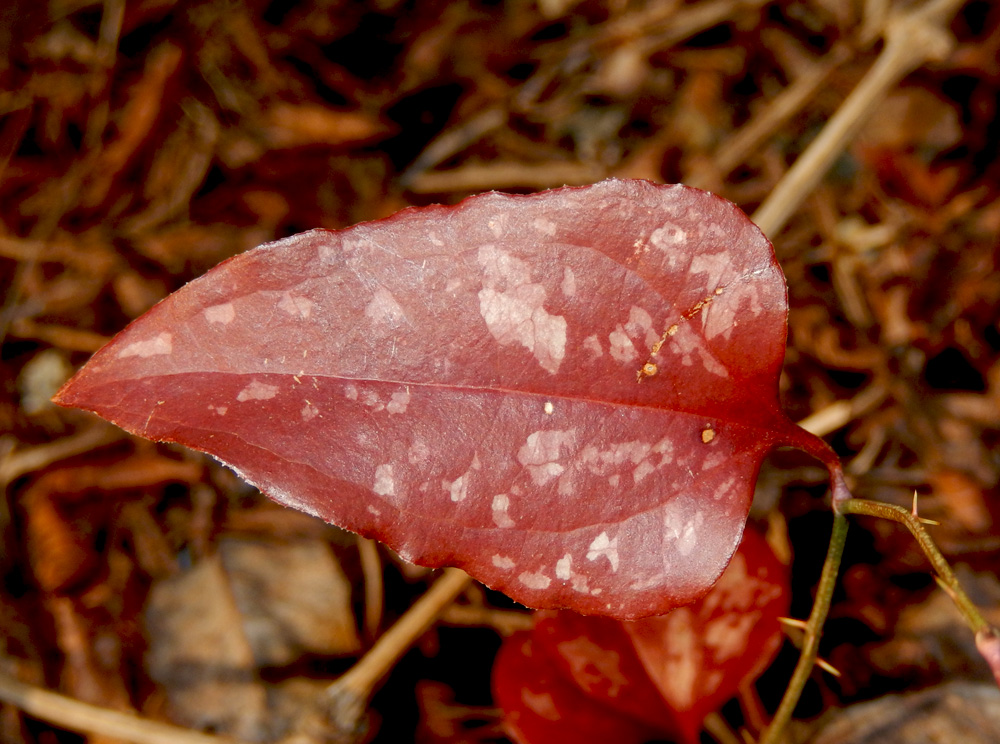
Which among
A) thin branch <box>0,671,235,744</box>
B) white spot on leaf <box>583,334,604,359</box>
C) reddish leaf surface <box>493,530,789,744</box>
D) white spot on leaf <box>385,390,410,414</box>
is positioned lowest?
thin branch <box>0,671,235,744</box>

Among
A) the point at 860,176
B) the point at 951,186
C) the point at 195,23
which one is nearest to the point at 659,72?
the point at 860,176

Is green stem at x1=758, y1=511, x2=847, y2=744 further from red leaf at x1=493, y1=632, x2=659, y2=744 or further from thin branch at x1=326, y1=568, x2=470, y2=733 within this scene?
thin branch at x1=326, y1=568, x2=470, y2=733

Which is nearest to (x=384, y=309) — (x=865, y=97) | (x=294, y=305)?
(x=294, y=305)

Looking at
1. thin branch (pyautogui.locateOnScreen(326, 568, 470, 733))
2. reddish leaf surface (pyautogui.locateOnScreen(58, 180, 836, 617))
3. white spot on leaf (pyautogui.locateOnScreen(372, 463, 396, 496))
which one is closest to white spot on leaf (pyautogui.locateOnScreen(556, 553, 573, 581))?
reddish leaf surface (pyautogui.locateOnScreen(58, 180, 836, 617))

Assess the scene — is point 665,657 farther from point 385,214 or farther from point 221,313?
point 385,214

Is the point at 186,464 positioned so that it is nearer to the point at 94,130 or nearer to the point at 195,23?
the point at 94,130

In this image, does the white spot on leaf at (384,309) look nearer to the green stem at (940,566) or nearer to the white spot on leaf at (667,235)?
the white spot on leaf at (667,235)

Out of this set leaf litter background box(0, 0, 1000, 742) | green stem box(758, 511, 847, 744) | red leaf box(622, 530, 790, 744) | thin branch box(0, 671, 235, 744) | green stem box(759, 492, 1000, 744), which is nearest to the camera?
green stem box(759, 492, 1000, 744)
